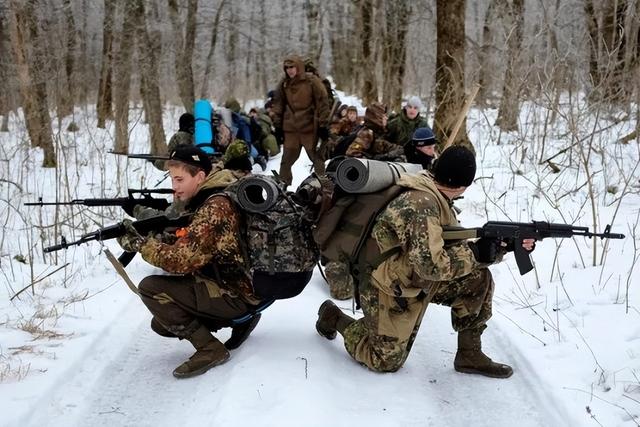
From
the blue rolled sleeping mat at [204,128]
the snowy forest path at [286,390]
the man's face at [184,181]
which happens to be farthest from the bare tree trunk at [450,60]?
the man's face at [184,181]

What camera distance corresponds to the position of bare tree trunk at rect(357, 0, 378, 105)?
18391 mm

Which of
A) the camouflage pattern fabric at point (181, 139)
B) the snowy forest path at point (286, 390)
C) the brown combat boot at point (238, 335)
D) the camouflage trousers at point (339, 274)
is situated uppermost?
the camouflage pattern fabric at point (181, 139)

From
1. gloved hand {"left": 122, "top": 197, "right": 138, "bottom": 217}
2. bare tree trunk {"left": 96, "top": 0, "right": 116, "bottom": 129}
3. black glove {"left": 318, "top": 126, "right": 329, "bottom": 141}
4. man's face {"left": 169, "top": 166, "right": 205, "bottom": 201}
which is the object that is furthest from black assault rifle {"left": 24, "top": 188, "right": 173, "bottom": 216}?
bare tree trunk {"left": 96, "top": 0, "right": 116, "bottom": 129}

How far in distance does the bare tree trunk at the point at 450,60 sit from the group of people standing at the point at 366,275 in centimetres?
443

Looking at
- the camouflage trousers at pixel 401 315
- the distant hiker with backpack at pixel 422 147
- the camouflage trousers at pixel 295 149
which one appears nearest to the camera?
the camouflage trousers at pixel 401 315

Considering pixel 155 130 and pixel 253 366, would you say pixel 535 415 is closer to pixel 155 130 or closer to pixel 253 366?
pixel 253 366

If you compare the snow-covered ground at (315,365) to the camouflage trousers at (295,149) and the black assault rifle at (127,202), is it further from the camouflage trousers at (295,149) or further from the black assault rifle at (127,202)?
the camouflage trousers at (295,149)

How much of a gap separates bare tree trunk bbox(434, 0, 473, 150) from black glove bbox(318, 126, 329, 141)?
64.5 inches

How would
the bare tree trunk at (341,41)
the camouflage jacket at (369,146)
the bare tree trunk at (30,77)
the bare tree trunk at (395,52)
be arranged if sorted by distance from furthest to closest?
the bare tree trunk at (341,41)
the bare tree trunk at (395,52)
the bare tree trunk at (30,77)
the camouflage jacket at (369,146)

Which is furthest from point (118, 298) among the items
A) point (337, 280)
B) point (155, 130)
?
point (155, 130)

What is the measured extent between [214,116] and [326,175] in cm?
471

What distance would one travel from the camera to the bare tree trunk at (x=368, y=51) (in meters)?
18.4

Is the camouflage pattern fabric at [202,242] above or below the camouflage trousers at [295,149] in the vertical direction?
below

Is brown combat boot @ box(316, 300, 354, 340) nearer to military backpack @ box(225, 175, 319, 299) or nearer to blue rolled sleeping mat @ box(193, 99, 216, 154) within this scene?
military backpack @ box(225, 175, 319, 299)
